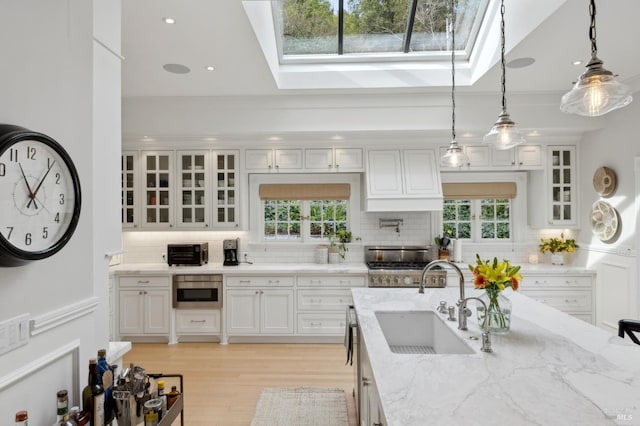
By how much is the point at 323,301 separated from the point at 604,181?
370 centimetres

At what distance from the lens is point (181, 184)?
4.46 metres

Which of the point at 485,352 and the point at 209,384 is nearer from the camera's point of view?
the point at 485,352

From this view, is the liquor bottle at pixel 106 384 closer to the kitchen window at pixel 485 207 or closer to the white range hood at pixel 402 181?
the white range hood at pixel 402 181

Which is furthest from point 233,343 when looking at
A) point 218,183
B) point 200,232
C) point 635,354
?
point 635,354

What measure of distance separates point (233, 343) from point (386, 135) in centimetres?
331

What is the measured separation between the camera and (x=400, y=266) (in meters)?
4.33

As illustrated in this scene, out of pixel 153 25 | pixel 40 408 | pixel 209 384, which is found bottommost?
pixel 209 384

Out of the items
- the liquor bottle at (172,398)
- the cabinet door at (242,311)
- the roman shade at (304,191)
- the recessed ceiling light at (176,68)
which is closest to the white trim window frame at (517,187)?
the roman shade at (304,191)

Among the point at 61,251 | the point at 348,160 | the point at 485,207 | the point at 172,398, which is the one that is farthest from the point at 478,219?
the point at 61,251

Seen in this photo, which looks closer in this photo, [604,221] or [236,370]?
[236,370]

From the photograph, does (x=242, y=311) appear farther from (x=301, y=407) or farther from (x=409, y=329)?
(x=409, y=329)

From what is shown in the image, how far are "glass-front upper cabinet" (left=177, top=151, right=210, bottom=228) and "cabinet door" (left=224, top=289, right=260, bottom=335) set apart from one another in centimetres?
106

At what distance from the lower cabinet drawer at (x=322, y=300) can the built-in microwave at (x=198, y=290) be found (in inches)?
41.3

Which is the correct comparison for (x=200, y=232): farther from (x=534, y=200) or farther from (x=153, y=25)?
(x=534, y=200)
